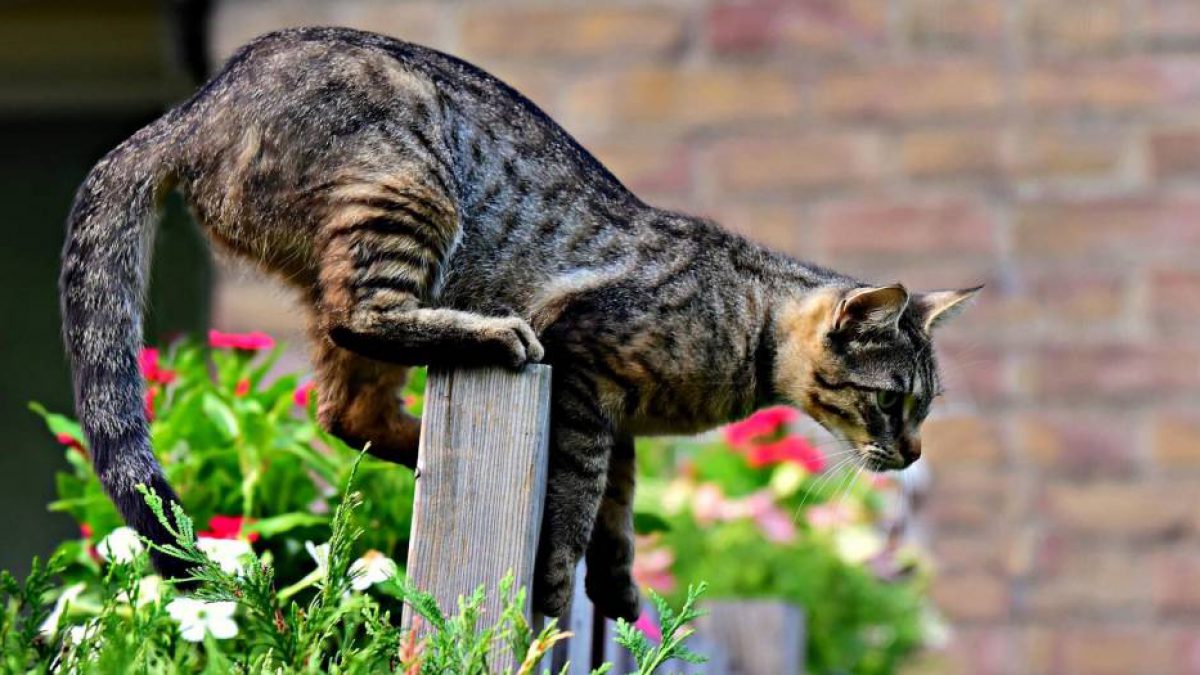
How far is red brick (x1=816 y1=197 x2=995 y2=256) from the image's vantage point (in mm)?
5926

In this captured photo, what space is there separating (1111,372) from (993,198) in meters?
0.72

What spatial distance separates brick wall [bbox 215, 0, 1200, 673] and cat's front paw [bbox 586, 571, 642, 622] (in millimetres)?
2911

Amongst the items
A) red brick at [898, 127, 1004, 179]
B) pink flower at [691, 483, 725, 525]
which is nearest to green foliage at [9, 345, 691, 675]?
pink flower at [691, 483, 725, 525]

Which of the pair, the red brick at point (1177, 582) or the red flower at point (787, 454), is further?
the red brick at point (1177, 582)

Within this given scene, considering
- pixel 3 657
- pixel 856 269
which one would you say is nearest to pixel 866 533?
pixel 856 269

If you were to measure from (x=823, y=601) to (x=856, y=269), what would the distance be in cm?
145

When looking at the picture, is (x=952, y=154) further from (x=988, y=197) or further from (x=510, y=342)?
(x=510, y=342)

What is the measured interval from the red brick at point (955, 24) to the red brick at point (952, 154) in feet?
1.01

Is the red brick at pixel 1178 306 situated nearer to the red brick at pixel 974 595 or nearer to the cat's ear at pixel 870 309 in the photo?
the red brick at pixel 974 595

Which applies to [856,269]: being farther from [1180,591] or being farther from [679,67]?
[1180,591]

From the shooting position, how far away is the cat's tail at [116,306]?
2.62m

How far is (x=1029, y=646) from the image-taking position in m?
5.84

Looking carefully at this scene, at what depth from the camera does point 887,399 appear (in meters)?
3.23

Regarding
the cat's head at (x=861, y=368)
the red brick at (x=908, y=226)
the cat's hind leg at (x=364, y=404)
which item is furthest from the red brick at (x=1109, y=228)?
the cat's hind leg at (x=364, y=404)
